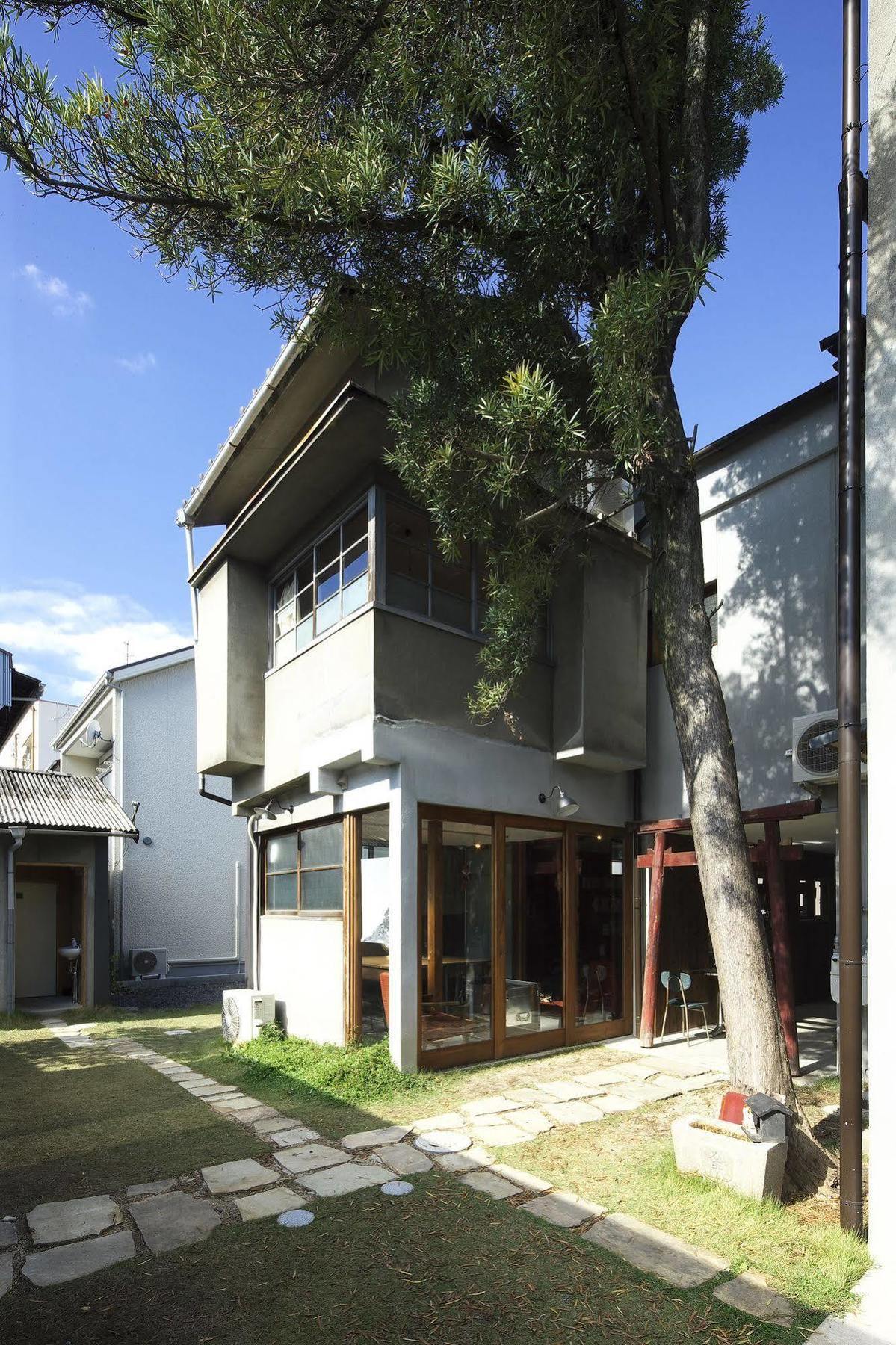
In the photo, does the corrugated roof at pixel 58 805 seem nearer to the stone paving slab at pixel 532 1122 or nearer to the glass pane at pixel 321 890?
the glass pane at pixel 321 890

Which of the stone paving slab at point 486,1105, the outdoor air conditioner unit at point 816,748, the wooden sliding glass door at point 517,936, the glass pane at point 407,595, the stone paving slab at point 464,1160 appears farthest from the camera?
the glass pane at point 407,595

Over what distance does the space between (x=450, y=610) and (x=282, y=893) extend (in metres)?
4.58

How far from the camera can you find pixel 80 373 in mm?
9203

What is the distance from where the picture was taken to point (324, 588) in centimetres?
991

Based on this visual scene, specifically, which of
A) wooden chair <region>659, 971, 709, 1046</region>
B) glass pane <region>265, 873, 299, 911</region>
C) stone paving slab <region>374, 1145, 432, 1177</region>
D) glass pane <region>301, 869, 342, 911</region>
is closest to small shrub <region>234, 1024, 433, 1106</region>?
stone paving slab <region>374, 1145, 432, 1177</region>

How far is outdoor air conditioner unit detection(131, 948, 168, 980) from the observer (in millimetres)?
15836

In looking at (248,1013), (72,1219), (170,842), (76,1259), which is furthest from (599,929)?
(170,842)

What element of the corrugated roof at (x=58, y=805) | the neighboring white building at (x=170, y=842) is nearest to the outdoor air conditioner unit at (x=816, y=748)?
the corrugated roof at (x=58, y=805)

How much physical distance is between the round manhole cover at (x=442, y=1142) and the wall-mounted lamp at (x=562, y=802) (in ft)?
12.9

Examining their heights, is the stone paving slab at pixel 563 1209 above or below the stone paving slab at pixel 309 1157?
A: above

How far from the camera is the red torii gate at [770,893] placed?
8734mm

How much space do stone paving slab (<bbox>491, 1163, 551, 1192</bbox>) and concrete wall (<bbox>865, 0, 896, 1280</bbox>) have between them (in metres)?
1.94

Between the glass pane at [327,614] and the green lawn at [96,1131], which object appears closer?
the green lawn at [96,1131]

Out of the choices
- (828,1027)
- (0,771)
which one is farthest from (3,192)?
(828,1027)
